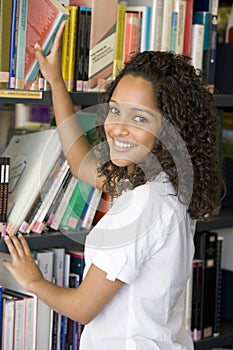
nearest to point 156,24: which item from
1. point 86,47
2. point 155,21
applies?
point 155,21

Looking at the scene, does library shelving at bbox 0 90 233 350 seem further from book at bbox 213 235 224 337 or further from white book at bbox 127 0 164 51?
white book at bbox 127 0 164 51

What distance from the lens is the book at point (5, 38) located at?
1714 millimetres

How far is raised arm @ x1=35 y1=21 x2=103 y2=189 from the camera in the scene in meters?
1.79

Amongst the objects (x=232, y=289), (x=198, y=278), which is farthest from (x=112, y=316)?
(x=232, y=289)

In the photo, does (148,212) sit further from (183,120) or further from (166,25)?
(166,25)

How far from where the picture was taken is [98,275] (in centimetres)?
158

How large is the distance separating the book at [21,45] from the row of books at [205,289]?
0.81 m

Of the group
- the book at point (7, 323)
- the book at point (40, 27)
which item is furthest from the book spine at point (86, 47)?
the book at point (7, 323)

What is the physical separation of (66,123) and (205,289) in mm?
768

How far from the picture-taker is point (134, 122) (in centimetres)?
162

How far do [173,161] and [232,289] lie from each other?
0.93 metres

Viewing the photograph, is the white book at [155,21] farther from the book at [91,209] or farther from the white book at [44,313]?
the white book at [44,313]

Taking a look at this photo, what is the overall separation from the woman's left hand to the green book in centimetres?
16

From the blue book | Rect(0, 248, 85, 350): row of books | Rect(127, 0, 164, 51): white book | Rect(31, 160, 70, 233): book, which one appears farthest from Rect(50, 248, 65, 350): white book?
Rect(127, 0, 164, 51): white book
